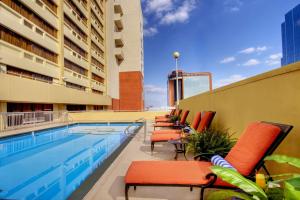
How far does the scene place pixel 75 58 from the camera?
900 inches

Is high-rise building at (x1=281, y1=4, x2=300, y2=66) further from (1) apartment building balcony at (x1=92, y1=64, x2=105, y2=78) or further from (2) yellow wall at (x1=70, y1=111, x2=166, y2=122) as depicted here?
(2) yellow wall at (x1=70, y1=111, x2=166, y2=122)

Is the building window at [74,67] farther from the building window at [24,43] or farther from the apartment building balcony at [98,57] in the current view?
the apartment building balcony at [98,57]

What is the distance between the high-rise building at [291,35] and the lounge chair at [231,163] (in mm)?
84331

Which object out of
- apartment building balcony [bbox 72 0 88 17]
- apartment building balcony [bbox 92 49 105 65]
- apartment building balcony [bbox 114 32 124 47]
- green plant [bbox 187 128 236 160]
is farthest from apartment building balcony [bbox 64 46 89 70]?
green plant [bbox 187 128 236 160]

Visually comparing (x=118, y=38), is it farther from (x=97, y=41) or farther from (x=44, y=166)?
(x=44, y=166)

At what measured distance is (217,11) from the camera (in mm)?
23328

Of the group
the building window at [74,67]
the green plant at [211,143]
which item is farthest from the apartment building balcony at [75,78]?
the green plant at [211,143]

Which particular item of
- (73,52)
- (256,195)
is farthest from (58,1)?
(256,195)

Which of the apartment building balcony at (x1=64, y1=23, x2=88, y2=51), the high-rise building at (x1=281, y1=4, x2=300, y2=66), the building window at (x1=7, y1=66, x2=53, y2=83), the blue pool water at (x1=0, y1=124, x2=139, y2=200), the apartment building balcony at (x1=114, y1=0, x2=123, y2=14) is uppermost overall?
the high-rise building at (x1=281, y1=4, x2=300, y2=66)

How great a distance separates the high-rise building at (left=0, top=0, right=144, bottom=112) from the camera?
13602mm

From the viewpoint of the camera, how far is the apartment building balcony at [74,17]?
21375mm

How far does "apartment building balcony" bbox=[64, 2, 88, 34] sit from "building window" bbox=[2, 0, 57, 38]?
3.36 meters

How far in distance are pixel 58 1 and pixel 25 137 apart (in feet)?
46.8

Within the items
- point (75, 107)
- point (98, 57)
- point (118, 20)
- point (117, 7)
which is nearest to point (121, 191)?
point (75, 107)
